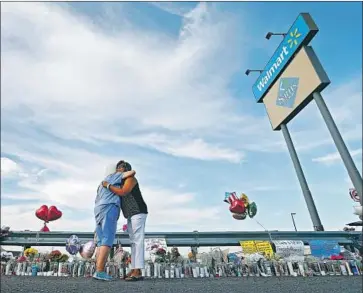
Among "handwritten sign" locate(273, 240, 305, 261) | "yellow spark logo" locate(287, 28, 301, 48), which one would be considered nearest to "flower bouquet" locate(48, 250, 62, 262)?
"handwritten sign" locate(273, 240, 305, 261)

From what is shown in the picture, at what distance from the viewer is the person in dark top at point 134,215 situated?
135 inches

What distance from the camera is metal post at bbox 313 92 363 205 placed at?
15.7 feet

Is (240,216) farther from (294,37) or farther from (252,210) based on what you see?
(294,37)

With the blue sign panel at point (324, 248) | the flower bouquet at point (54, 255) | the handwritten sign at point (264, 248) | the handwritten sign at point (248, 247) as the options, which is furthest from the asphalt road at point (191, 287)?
the blue sign panel at point (324, 248)

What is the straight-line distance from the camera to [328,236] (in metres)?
5.13

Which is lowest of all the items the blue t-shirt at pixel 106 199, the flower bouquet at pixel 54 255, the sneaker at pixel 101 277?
the sneaker at pixel 101 277

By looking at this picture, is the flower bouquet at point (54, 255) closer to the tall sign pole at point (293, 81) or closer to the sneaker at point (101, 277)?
the sneaker at point (101, 277)

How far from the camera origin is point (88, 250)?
13.8 ft

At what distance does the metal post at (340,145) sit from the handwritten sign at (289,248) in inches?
50.3

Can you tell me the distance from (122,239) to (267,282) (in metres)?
2.43

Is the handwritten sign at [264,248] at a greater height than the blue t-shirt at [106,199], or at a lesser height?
lesser

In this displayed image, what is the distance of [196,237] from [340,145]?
11.1ft

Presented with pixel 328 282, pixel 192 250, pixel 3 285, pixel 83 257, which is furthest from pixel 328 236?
pixel 3 285

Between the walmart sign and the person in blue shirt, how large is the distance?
6.18 meters
